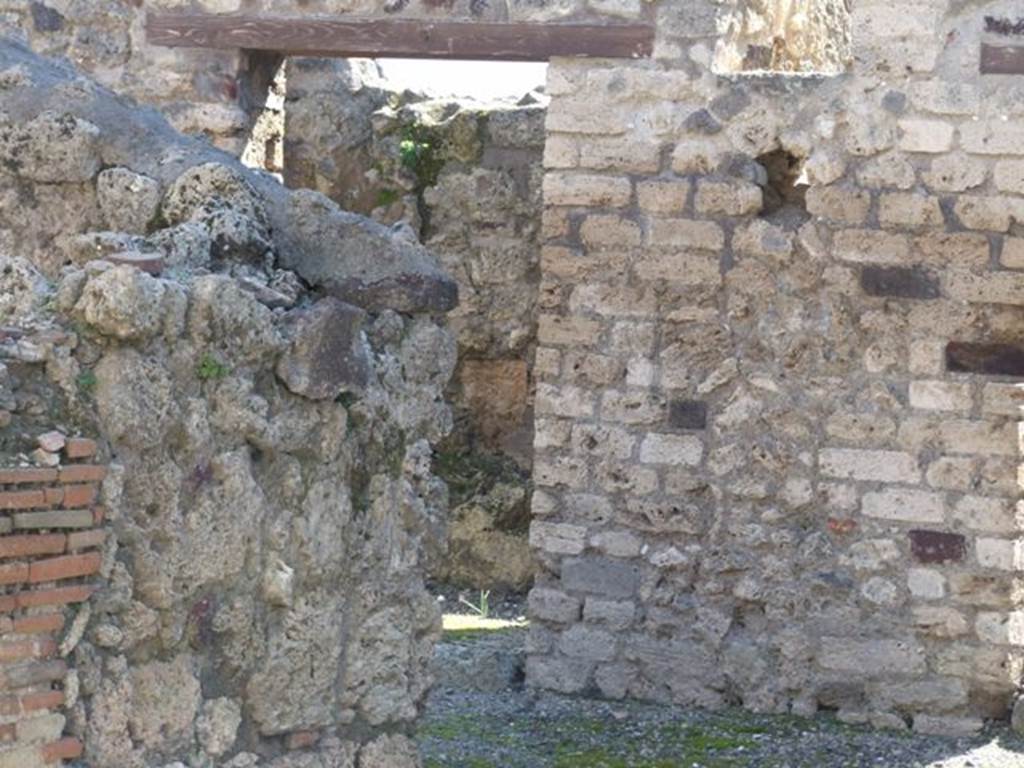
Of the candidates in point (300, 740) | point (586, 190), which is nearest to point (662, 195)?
point (586, 190)

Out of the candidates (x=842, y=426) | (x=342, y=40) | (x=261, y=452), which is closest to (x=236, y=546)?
(x=261, y=452)

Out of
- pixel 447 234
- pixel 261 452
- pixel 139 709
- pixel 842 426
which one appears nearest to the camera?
pixel 139 709

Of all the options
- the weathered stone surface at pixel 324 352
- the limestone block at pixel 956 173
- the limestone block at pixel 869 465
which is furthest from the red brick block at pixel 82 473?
the limestone block at pixel 956 173

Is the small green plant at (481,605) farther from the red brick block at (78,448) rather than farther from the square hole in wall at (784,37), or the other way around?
the red brick block at (78,448)

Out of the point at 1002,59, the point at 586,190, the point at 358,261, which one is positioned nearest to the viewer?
the point at 358,261

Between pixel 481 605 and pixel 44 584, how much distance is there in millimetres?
5635

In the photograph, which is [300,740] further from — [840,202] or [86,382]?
[840,202]

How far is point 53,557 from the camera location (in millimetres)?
4133

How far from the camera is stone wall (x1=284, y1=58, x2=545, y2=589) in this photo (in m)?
9.98

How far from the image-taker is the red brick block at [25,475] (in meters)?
4.01

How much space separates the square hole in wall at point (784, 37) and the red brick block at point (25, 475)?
421 cm

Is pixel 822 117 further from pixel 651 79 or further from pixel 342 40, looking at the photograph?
pixel 342 40

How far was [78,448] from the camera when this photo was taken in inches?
165

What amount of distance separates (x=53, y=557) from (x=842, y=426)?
13.3 feet
